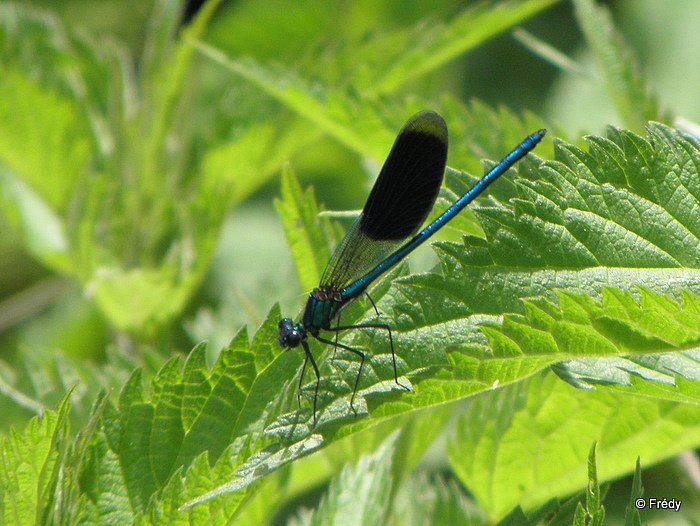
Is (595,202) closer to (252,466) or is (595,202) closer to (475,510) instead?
(252,466)

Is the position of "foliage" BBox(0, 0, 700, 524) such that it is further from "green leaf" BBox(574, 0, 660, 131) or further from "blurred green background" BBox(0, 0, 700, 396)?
"blurred green background" BBox(0, 0, 700, 396)

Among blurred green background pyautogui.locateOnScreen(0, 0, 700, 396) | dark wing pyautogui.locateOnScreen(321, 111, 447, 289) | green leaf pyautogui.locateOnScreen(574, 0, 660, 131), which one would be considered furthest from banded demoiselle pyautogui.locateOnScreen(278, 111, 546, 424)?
blurred green background pyautogui.locateOnScreen(0, 0, 700, 396)

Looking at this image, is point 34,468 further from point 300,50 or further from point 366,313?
point 300,50

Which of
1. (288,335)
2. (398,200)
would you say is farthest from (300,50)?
(288,335)

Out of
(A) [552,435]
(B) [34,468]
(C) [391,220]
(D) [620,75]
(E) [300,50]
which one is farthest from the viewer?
(E) [300,50]

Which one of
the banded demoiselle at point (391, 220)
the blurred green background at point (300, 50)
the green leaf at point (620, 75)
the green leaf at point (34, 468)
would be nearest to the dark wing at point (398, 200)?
the banded demoiselle at point (391, 220)

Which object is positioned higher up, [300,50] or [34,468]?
[300,50]

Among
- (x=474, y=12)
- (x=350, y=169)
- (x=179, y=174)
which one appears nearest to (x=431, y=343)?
(x=474, y=12)
